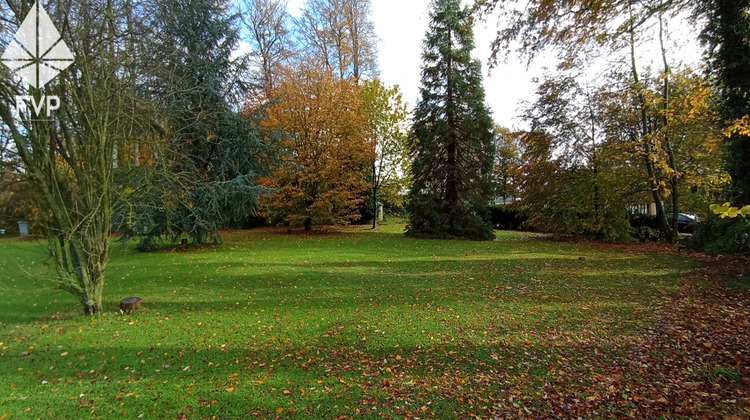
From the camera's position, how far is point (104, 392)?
358cm

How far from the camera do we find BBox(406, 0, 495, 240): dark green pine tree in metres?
17.8

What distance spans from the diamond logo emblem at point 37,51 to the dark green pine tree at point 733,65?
40.0 feet

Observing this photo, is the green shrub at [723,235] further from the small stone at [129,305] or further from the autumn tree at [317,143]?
the autumn tree at [317,143]

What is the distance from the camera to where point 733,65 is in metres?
8.34

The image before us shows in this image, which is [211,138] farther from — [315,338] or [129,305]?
[315,338]

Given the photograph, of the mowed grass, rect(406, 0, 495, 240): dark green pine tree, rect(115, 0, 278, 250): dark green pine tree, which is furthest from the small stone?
rect(406, 0, 495, 240): dark green pine tree

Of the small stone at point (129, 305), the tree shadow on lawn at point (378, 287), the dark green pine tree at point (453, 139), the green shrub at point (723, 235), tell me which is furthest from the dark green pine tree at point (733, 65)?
the small stone at point (129, 305)

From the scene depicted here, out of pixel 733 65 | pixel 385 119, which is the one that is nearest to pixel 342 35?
pixel 385 119

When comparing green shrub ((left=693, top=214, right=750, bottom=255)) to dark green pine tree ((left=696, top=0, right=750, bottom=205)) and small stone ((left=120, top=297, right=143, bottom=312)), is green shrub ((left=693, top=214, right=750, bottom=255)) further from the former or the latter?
small stone ((left=120, top=297, right=143, bottom=312))

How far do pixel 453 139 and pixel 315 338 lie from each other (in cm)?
1499

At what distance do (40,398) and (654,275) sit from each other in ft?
37.4

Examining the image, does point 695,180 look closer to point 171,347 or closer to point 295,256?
point 295,256

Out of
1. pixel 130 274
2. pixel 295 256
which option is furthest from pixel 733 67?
pixel 130 274

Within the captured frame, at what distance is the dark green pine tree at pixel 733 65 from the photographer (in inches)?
314
